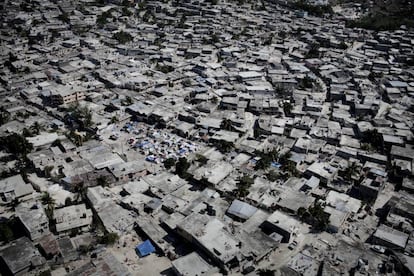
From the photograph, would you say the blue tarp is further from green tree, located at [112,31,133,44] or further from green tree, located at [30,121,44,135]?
green tree, located at [112,31,133,44]

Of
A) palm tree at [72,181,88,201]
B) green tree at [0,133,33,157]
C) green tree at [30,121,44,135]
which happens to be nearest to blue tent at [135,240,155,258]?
palm tree at [72,181,88,201]

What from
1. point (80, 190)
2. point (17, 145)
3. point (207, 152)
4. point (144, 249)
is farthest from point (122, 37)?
point (144, 249)

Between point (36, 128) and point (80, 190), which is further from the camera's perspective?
point (36, 128)

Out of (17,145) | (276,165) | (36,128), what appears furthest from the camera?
(36,128)

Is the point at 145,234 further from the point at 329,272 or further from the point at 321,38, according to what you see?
the point at 321,38

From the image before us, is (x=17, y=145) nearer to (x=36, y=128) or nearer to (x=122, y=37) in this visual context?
(x=36, y=128)

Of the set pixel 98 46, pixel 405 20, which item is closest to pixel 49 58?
pixel 98 46

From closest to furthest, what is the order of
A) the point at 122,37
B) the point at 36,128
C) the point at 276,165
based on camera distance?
1. the point at 276,165
2. the point at 36,128
3. the point at 122,37

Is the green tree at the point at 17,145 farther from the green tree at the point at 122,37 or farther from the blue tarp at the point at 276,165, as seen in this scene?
the green tree at the point at 122,37
